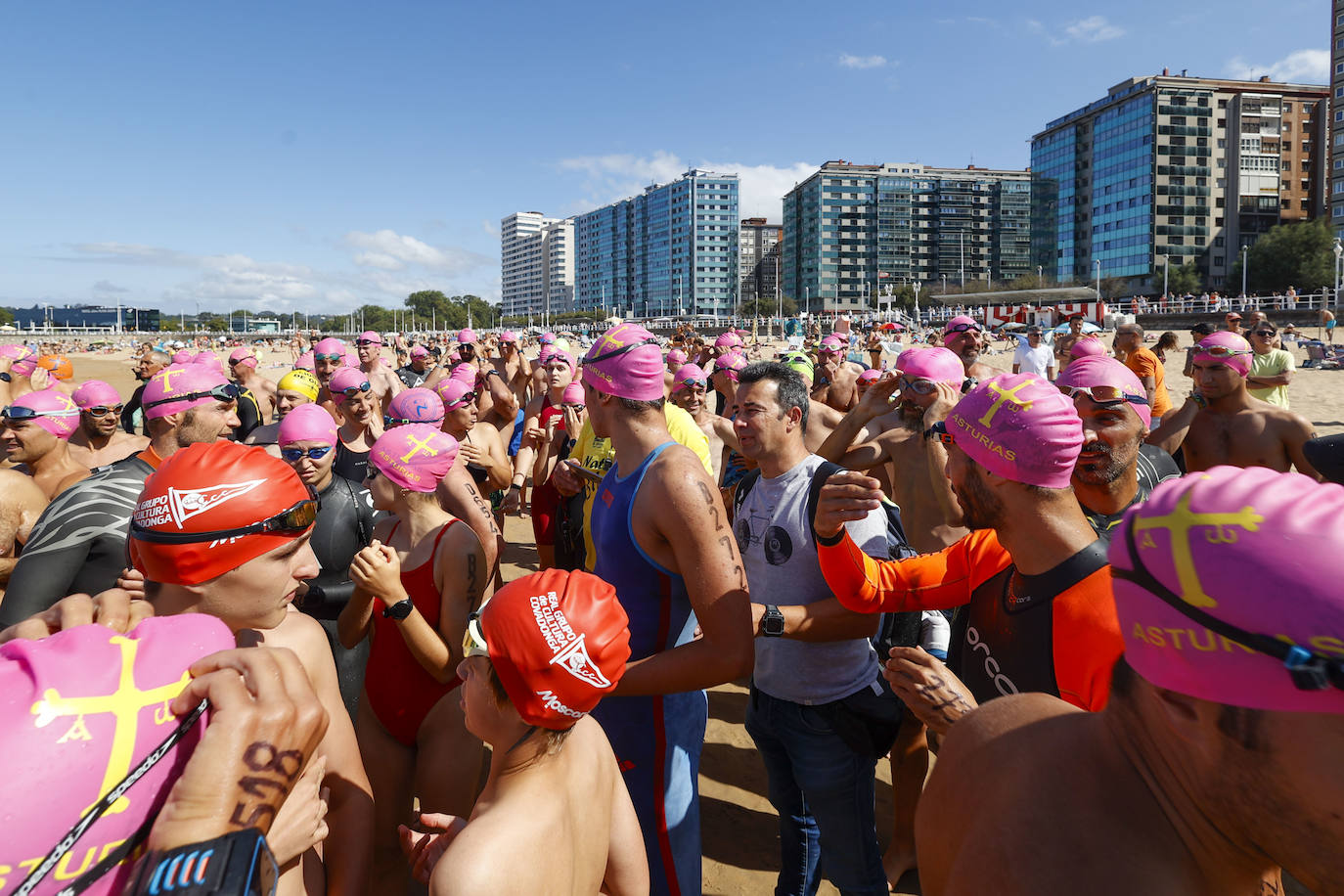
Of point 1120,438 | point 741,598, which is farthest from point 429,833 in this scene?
point 1120,438

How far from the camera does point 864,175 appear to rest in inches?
5443

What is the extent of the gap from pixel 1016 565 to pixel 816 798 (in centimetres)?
136

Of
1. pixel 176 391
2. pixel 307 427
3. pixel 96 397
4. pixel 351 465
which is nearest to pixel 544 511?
pixel 351 465

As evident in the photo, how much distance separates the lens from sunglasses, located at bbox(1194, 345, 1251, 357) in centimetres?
520

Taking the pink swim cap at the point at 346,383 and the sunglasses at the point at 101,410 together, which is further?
the pink swim cap at the point at 346,383

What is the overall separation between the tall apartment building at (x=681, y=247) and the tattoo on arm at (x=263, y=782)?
16213 cm

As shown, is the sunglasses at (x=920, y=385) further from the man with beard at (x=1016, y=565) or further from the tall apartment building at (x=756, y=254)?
the tall apartment building at (x=756, y=254)

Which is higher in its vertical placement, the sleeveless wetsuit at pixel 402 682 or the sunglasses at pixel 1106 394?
the sunglasses at pixel 1106 394

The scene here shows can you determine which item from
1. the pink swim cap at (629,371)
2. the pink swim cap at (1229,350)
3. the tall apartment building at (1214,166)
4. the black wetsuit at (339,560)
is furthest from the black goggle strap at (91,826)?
the tall apartment building at (1214,166)

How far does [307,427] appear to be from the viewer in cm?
429

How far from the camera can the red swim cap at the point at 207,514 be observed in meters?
1.64

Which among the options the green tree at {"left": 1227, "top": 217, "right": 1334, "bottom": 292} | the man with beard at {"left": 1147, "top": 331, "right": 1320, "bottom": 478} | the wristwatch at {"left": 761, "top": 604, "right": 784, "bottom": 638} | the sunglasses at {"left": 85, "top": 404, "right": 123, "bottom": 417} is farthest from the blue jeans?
the green tree at {"left": 1227, "top": 217, "right": 1334, "bottom": 292}

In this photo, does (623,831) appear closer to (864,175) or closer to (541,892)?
(541,892)

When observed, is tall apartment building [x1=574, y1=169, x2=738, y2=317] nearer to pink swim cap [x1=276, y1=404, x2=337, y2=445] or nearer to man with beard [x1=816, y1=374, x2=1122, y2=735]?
pink swim cap [x1=276, y1=404, x2=337, y2=445]
